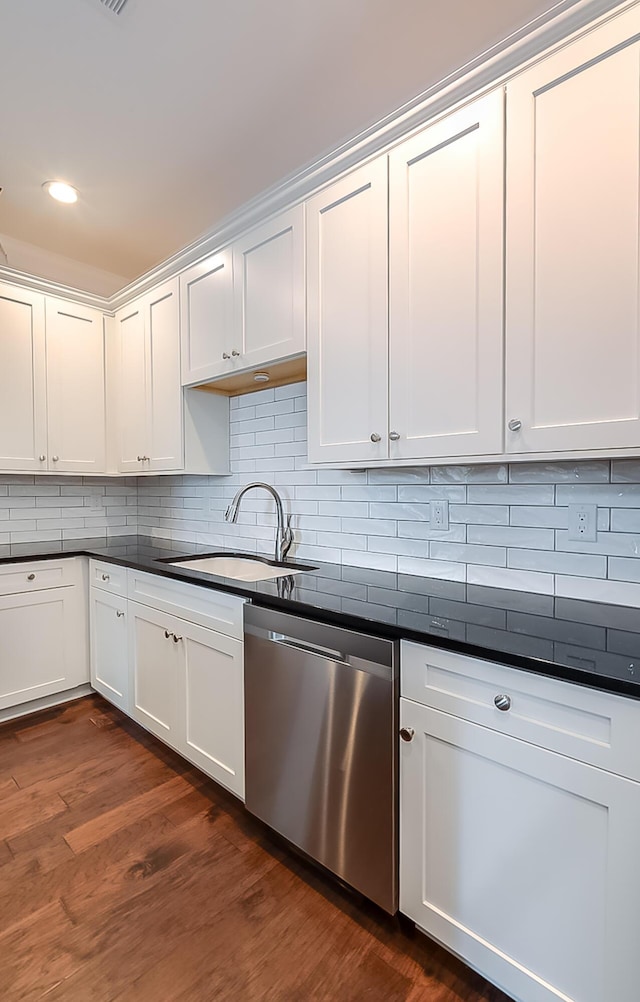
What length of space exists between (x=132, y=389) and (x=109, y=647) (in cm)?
151

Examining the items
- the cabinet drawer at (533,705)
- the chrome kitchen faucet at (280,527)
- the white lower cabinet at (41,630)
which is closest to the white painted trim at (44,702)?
the white lower cabinet at (41,630)

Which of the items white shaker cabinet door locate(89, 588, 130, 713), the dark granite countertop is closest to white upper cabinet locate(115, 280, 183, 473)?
white shaker cabinet door locate(89, 588, 130, 713)

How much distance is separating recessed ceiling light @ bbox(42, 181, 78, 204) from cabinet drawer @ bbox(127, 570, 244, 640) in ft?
6.10

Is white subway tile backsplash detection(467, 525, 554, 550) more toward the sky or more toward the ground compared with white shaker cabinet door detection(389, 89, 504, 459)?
more toward the ground

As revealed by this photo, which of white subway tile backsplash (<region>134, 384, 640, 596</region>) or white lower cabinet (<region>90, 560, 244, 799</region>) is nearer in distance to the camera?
white subway tile backsplash (<region>134, 384, 640, 596</region>)

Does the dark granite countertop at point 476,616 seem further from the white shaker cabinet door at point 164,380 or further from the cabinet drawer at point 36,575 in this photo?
the cabinet drawer at point 36,575

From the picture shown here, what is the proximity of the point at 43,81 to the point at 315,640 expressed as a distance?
2128 mm

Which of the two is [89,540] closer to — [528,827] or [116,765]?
[116,765]

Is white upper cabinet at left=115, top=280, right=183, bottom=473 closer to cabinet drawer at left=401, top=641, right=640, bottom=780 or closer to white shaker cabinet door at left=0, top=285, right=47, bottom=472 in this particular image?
white shaker cabinet door at left=0, top=285, right=47, bottom=472

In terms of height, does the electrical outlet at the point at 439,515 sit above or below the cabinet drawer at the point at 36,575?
above

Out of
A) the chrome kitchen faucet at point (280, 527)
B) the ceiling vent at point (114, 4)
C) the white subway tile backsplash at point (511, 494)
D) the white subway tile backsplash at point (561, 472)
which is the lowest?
the chrome kitchen faucet at point (280, 527)

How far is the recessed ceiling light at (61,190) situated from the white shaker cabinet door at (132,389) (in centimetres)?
59

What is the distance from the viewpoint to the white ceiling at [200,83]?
1.46 metres

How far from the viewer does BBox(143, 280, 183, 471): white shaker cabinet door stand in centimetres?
256
